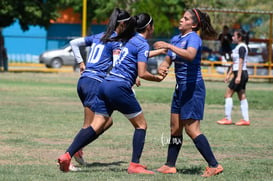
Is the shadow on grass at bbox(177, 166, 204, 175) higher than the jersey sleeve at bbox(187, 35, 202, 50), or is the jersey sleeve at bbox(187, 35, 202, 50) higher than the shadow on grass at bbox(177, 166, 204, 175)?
the jersey sleeve at bbox(187, 35, 202, 50)

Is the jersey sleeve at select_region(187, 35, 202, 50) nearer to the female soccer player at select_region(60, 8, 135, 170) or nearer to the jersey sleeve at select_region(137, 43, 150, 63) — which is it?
the jersey sleeve at select_region(137, 43, 150, 63)

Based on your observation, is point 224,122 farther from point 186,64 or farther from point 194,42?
point 194,42

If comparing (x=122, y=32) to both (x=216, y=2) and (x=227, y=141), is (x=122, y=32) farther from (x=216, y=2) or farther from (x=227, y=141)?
(x=216, y=2)

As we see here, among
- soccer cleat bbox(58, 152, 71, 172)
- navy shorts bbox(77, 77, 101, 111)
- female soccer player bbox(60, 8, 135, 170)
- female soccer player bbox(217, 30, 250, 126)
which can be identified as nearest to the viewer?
soccer cleat bbox(58, 152, 71, 172)

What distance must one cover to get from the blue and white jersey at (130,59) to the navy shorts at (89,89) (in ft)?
2.46

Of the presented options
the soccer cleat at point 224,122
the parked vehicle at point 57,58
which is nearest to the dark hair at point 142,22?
the soccer cleat at point 224,122

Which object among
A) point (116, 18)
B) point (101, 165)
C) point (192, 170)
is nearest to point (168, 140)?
point (101, 165)

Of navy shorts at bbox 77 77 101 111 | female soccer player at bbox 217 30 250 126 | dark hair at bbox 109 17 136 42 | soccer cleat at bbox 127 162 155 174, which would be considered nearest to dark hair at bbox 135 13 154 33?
dark hair at bbox 109 17 136 42

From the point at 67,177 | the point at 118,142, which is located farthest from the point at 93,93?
the point at 118,142

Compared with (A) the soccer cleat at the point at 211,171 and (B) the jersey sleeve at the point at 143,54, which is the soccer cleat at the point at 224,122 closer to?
(A) the soccer cleat at the point at 211,171

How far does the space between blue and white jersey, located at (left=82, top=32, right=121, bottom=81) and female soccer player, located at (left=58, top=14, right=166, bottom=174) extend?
0.48 meters

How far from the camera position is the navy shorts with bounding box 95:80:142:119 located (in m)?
8.47

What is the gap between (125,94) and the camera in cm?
849

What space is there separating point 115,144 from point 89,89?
2639mm
